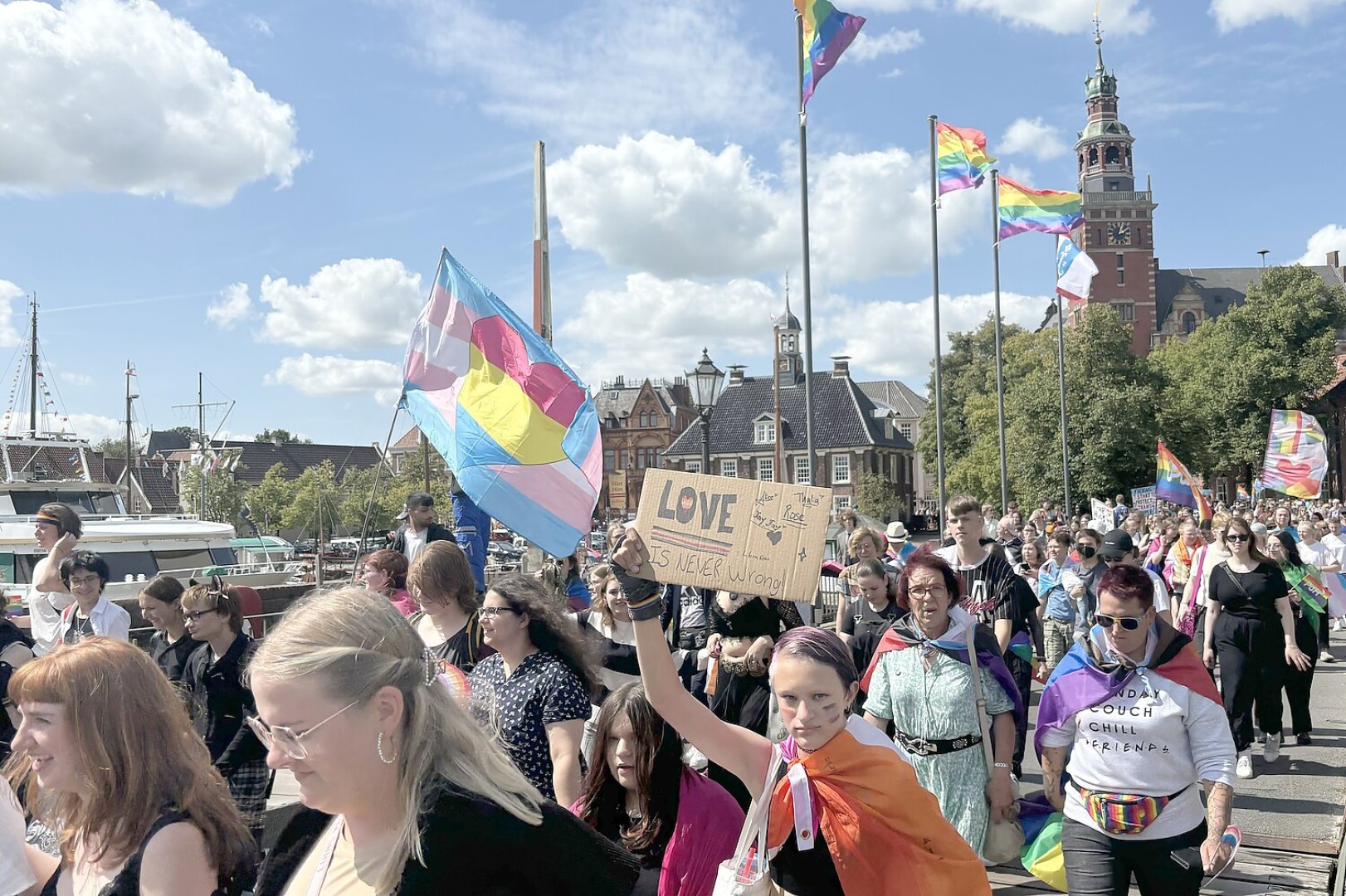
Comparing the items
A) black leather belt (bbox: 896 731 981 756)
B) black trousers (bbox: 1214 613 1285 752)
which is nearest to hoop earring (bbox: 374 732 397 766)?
black leather belt (bbox: 896 731 981 756)

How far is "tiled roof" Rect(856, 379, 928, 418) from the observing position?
97.6 metres

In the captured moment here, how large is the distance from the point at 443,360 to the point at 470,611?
11.4ft

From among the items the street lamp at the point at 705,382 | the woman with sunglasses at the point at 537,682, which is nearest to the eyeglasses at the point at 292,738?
the woman with sunglasses at the point at 537,682

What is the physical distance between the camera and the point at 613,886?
2035 mm

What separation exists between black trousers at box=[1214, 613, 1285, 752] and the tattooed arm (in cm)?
467

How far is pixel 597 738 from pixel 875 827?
96cm

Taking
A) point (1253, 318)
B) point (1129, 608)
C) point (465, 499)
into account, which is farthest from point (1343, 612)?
point (1253, 318)

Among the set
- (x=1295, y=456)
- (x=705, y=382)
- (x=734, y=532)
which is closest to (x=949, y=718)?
(x=734, y=532)

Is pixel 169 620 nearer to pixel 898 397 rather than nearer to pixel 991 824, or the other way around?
pixel 991 824

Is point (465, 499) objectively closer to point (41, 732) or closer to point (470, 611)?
point (470, 611)

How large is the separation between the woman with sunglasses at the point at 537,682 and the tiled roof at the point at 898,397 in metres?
92.7

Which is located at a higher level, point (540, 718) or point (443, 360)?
point (443, 360)

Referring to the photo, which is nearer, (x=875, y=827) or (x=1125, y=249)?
(x=875, y=827)

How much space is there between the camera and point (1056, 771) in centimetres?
442
